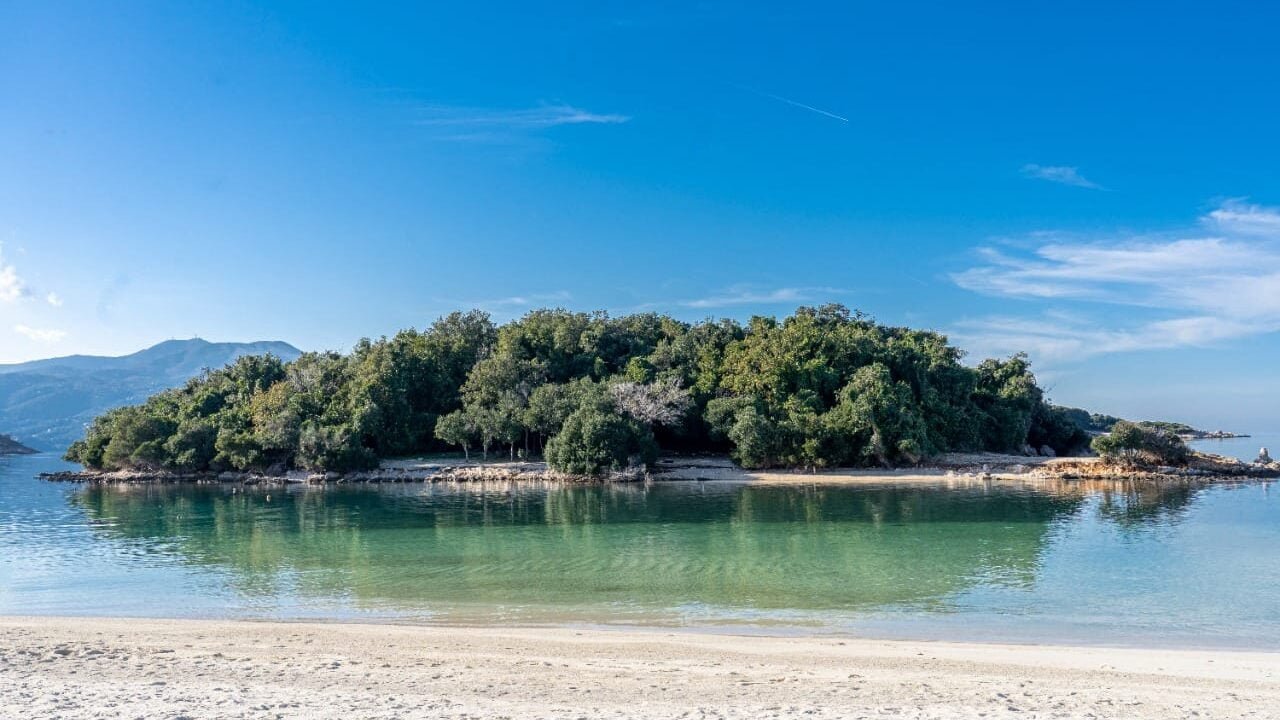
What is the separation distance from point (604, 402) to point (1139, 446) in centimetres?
3920

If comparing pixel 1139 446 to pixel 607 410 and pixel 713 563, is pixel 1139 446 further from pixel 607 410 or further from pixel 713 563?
pixel 713 563

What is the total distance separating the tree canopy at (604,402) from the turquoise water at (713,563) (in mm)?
14193

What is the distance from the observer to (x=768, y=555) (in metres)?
25.8

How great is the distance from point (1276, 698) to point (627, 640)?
10337 millimetres

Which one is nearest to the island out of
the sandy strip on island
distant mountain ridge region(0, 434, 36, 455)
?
the sandy strip on island

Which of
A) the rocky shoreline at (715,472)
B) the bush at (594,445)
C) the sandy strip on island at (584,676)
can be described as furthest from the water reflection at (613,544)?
the rocky shoreline at (715,472)

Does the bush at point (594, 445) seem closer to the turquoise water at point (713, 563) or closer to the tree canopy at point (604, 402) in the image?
the tree canopy at point (604, 402)

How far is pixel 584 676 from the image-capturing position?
12.1 metres

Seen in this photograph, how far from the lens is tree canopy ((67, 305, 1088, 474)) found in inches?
2307

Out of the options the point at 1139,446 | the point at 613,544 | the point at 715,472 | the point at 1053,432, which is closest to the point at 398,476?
the point at 715,472

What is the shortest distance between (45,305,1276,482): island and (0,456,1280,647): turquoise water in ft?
45.3

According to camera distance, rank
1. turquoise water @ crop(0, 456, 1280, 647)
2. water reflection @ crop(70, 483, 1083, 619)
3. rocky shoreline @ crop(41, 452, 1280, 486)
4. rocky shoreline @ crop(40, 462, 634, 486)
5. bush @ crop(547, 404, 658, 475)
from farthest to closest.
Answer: rocky shoreline @ crop(40, 462, 634, 486)
bush @ crop(547, 404, 658, 475)
rocky shoreline @ crop(41, 452, 1280, 486)
water reflection @ crop(70, 483, 1083, 619)
turquoise water @ crop(0, 456, 1280, 647)

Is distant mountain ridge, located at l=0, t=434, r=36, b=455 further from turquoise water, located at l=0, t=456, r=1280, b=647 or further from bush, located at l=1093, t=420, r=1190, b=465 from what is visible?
bush, located at l=1093, t=420, r=1190, b=465

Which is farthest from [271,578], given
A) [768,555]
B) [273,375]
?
[273,375]
